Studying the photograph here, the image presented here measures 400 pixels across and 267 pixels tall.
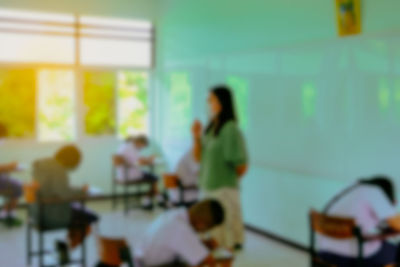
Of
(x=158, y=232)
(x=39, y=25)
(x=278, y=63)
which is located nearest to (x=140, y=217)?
(x=278, y=63)

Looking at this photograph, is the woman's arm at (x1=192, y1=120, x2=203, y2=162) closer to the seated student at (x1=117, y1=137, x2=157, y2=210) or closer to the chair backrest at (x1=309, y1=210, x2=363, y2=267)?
the chair backrest at (x1=309, y1=210, x2=363, y2=267)

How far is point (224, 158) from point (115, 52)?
4.02 metres

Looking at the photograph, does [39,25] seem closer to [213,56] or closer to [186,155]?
[213,56]

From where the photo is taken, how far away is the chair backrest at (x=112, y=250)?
2.48 m

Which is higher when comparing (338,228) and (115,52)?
(115,52)

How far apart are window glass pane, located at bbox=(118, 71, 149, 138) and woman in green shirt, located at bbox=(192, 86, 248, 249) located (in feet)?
11.7

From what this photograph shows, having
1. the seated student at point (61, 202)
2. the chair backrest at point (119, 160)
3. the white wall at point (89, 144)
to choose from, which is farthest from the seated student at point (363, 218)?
the white wall at point (89, 144)

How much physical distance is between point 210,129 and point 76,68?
3585 millimetres

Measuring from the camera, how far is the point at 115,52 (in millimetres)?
7777

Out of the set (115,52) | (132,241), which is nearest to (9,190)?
(132,241)

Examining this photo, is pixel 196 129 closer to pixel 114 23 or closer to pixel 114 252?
pixel 114 252

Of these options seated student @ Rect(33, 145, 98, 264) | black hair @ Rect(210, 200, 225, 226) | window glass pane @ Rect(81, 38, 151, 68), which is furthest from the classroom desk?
window glass pane @ Rect(81, 38, 151, 68)

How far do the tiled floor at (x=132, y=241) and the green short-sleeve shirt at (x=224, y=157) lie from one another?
75 cm

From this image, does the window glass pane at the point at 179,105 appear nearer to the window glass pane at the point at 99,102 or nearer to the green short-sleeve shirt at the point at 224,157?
the window glass pane at the point at 99,102
